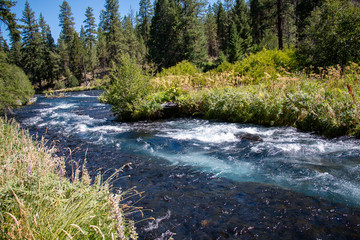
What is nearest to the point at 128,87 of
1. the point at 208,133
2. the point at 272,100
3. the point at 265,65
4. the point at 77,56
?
the point at 208,133

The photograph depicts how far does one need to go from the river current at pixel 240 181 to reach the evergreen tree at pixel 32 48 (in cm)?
5661

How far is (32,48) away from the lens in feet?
170

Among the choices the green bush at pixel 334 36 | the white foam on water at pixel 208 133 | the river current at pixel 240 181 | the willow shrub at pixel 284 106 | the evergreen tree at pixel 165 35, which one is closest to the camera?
the river current at pixel 240 181

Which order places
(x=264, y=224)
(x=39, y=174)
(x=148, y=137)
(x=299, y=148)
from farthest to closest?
1. (x=148, y=137)
2. (x=299, y=148)
3. (x=264, y=224)
4. (x=39, y=174)

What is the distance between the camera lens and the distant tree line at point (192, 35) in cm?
1078

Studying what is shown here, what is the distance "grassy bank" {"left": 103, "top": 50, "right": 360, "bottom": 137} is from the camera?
20.2 feet

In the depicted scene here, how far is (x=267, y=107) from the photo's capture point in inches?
310

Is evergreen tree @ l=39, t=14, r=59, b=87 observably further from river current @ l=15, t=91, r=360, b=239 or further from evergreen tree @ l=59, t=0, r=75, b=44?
river current @ l=15, t=91, r=360, b=239

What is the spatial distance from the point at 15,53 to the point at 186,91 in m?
65.8

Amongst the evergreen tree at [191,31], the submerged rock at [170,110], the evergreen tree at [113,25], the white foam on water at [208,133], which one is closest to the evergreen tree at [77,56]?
the evergreen tree at [113,25]

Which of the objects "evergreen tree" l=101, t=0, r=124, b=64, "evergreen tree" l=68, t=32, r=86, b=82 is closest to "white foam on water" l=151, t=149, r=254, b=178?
"evergreen tree" l=101, t=0, r=124, b=64

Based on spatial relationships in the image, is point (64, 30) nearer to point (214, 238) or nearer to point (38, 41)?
point (38, 41)

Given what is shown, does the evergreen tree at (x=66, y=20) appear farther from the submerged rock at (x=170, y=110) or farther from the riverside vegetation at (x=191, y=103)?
the submerged rock at (x=170, y=110)

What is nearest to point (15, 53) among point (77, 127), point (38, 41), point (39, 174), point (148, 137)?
point (38, 41)
